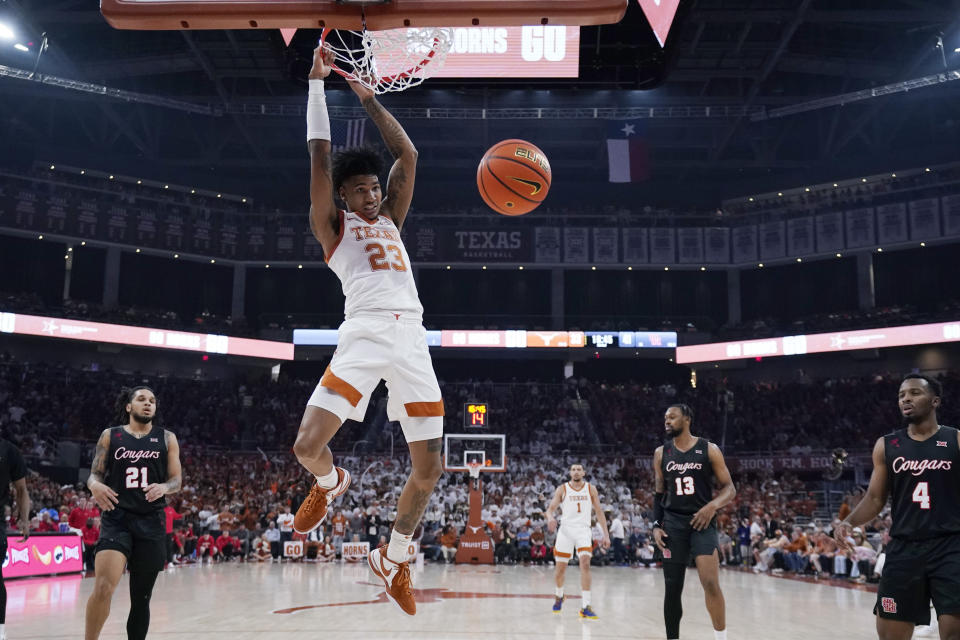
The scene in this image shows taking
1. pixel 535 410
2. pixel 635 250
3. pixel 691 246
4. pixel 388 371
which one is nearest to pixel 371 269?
pixel 388 371

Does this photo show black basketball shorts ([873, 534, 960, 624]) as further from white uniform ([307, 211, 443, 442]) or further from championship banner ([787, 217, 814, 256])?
championship banner ([787, 217, 814, 256])

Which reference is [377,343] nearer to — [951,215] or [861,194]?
[951,215]

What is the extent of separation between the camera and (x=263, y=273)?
118 feet

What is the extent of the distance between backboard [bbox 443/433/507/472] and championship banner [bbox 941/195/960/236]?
61.7ft

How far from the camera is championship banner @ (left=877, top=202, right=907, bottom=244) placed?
30703mm

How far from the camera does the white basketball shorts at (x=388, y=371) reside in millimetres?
4445

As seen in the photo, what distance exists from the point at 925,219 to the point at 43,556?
29.2 metres

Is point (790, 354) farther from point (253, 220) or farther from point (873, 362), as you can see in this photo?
point (253, 220)

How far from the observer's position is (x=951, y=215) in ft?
97.7

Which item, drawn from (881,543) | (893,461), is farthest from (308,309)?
(893,461)

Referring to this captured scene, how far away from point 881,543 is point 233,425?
21238 millimetres

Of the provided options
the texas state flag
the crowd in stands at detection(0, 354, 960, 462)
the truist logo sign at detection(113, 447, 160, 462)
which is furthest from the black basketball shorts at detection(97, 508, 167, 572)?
the texas state flag

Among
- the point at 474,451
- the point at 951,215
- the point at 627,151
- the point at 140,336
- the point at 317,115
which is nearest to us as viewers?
the point at 317,115

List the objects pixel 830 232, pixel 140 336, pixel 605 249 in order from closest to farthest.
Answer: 1. pixel 140 336
2. pixel 830 232
3. pixel 605 249
